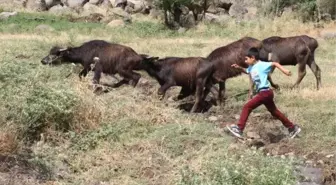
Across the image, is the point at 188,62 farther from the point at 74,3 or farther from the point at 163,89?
the point at 74,3

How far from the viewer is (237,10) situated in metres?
41.9

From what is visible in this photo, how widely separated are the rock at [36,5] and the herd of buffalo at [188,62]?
1028 inches

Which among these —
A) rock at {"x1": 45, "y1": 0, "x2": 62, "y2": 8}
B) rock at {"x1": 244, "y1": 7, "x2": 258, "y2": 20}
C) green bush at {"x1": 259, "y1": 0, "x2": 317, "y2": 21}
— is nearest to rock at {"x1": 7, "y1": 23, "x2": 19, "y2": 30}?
rock at {"x1": 45, "y1": 0, "x2": 62, "y2": 8}

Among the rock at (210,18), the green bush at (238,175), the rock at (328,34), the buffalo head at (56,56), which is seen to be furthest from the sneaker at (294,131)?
the rock at (210,18)

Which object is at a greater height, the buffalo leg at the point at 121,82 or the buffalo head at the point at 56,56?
the buffalo head at the point at 56,56

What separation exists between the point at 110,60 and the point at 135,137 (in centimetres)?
445

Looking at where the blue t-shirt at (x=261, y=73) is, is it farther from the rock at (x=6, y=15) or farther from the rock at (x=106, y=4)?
the rock at (x=106, y=4)

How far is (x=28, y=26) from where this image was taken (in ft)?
95.8

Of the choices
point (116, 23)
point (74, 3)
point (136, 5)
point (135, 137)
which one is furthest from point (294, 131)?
point (74, 3)

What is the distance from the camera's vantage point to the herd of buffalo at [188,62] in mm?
13398

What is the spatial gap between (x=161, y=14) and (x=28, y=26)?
33.0ft

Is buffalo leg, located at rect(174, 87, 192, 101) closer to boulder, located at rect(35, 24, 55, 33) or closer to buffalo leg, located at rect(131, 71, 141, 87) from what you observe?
buffalo leg, located at rect(131, 71, 141, 87)

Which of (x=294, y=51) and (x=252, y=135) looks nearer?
(x=252, y=135)

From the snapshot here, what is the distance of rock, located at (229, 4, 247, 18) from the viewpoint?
134ft
